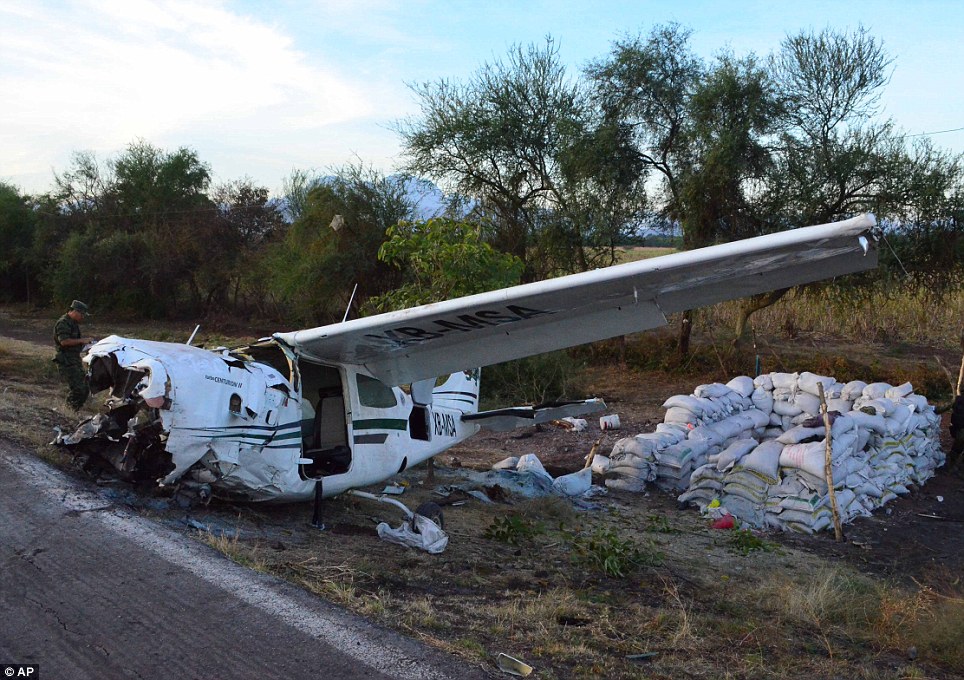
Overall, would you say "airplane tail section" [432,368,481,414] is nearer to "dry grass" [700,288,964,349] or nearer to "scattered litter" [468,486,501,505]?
"scattered litter" [468,486,501,505]

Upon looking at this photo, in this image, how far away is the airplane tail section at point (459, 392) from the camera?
10.2 meters

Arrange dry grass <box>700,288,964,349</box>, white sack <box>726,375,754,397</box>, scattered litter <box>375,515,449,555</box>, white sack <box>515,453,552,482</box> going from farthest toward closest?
dry grass <box>700,288,964,349</box>
white sack <box>726,375,754,397</box>
white sack <box>515,453,552,482</box>
scattered litter <box>375,515,449,555</box>

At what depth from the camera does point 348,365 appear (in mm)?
8211

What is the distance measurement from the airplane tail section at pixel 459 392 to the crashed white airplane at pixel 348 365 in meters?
1.52

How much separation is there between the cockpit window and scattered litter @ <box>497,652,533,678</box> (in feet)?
14.5

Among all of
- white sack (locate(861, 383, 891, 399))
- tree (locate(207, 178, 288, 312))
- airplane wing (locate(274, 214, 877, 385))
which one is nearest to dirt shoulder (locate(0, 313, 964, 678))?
airplane wing (locate(274, 214, 877, 385))

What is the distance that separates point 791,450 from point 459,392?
4.61 metres

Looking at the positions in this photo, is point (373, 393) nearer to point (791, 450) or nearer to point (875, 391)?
point (791, 450)

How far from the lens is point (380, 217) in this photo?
24141 millimetres

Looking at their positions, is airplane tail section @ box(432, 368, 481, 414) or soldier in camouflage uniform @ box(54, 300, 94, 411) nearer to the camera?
airplane tail section @ box(432, 368, 481, 414)

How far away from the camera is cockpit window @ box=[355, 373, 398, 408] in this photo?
8312 mm

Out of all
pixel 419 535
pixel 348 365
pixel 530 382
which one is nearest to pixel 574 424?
pixel 530 382

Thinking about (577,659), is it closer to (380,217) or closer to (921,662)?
(921,662)

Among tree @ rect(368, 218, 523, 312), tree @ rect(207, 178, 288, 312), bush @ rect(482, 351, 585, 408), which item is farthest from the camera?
tree @ rect(207, 178, 288, 312)
